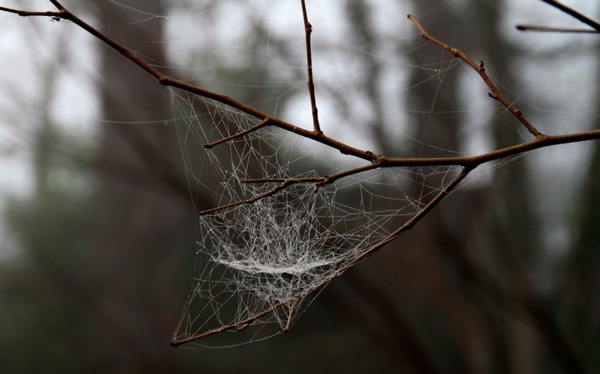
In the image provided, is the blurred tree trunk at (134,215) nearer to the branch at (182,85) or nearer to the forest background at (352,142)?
the forest background at (352,142)

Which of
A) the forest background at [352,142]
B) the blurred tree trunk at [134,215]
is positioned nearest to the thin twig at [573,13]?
the forest background at [352,142]

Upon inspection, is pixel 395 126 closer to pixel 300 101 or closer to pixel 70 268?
pixel 300 101


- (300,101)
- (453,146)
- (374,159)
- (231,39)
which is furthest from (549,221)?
(374,159)

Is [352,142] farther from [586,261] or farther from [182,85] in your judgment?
[182,85]

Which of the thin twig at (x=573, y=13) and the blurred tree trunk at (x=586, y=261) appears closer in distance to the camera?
the thin twig at (x=573, y=13)

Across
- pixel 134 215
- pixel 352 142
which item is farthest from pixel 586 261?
pixel 134 215

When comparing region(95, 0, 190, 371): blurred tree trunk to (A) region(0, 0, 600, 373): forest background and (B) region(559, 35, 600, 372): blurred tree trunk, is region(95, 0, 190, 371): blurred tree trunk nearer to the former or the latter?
(A) region(0, 0, 600, 373): forest background

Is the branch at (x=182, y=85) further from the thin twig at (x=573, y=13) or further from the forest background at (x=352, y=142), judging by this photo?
the forest background at (x=352, y=142)

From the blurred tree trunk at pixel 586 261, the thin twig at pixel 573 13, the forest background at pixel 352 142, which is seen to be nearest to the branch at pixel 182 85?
the thin twig at pixel 573 13
